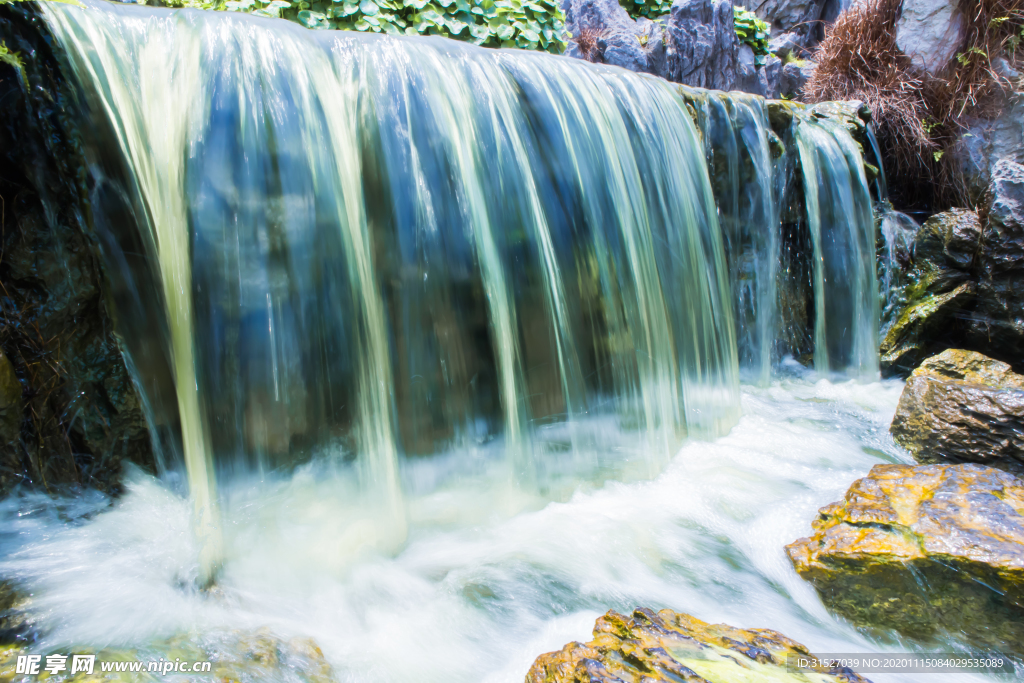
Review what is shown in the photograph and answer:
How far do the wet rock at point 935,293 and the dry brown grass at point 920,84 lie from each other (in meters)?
0.77

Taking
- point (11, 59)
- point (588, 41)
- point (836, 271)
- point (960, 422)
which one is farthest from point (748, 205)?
point (11, 59)

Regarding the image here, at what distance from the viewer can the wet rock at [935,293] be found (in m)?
4.86

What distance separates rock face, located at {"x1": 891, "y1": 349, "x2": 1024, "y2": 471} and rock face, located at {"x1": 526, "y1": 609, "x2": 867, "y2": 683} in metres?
2.28

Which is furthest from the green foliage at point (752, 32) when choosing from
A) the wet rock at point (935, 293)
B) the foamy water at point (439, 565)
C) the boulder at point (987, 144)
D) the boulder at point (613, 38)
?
the foamy water at point (439, 565)

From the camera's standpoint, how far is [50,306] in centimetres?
229

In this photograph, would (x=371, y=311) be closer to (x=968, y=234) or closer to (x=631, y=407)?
(x=631, y=407)

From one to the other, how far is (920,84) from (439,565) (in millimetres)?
6901

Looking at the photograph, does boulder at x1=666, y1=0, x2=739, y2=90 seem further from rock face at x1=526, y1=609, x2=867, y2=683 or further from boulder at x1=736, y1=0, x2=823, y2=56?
rock face at x1=526, y1=609, x2=867, y2=683

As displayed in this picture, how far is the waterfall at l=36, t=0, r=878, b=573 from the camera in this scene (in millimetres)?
2393

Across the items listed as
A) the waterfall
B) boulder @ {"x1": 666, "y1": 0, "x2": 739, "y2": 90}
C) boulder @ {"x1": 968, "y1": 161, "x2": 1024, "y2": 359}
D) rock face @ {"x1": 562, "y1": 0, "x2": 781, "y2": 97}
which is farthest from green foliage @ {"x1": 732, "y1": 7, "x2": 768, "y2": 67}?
the waterfall

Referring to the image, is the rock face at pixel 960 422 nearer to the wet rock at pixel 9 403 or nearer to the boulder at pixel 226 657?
the boulder at pixel 226 657

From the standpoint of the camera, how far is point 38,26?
2.15m

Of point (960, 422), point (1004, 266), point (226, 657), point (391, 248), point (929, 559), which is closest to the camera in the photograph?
point (226, 657)

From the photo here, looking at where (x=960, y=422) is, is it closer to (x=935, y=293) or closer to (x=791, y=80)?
(x=935, y=293)
